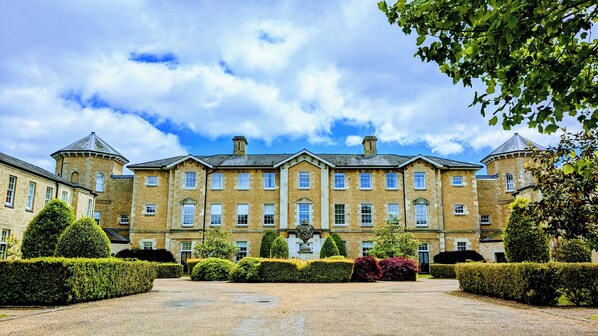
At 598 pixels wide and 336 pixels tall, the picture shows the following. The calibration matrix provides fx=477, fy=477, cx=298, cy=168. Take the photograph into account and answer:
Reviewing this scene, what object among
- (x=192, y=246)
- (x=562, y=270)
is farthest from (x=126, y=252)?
(x=562, y=270)

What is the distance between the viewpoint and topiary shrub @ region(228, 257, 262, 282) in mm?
24016

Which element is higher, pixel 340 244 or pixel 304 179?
pixel 304 179

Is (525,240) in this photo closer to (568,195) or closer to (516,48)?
(568,195)

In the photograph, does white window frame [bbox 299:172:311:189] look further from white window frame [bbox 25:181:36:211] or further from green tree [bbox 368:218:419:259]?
white window frame [bbox 25:181:36:211]

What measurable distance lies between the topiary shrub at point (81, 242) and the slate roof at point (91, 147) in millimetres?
31761

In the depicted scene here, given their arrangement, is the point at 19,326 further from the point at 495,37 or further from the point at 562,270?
the point at 562,270

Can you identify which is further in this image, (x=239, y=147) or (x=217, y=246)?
(x=239, y=147)

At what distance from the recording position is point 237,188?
40.9 metres

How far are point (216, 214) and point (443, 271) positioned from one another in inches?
763

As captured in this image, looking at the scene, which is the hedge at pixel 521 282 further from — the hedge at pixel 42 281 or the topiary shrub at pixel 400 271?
the hedge at pixel 42 281

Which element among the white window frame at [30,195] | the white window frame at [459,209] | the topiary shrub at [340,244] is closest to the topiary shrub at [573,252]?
the topiary shrub at [340,244]

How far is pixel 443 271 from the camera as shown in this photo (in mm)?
30000

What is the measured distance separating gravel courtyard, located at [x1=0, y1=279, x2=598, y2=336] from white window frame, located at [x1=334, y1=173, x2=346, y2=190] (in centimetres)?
2656

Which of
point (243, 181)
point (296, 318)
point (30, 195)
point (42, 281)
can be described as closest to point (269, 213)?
point (243, 181)
